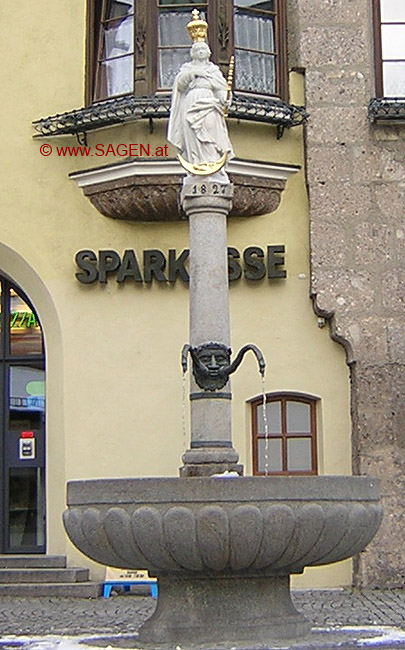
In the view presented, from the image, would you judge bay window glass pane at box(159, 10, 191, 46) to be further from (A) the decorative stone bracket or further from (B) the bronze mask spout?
(B) the bronze mask spout

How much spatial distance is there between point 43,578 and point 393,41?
681 cm

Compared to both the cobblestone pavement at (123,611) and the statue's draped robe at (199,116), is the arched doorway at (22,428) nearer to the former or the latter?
the cobblestone pavement at (123,611)

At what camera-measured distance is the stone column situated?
34.0 ft

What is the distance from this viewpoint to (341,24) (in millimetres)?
14648

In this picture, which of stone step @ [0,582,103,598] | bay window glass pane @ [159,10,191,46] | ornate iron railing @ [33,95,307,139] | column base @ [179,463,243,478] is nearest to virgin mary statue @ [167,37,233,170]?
column base @ [179,463,243,478]

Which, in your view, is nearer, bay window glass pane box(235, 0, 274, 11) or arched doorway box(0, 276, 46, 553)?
bay window glass pane box(235, 0, 274, 11)

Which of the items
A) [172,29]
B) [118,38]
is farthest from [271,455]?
[118,38]

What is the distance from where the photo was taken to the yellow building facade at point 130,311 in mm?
14359

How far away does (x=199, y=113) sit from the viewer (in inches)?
424

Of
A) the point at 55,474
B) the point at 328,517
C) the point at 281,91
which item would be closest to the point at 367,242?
the point at 281,91

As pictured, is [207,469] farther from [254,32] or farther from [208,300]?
[254,32]

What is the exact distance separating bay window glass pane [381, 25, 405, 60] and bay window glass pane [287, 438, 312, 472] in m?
4.24

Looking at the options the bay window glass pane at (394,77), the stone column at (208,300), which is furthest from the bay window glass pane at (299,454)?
the stone column at (208,300)

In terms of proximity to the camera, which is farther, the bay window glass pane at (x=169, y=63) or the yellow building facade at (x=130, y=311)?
the bay window glass pane at (x=169, y=63)
